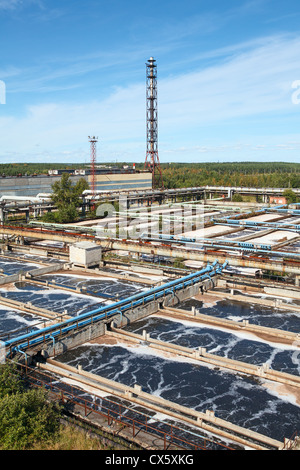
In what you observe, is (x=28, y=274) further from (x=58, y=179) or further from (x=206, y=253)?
(x=58, y=179)

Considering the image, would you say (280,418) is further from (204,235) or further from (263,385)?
(204,235)

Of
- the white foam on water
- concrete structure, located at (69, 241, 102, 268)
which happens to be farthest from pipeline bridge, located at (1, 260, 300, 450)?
concrete structure, located at (69, 241, 102, 268)

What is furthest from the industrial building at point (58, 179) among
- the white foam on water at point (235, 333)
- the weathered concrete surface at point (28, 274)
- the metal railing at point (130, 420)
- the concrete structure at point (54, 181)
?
the metal railing at point (130, 420)

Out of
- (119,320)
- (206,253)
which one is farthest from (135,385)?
(206,253)

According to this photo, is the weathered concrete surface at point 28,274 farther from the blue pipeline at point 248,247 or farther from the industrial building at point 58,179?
the industrial building at point 58,179

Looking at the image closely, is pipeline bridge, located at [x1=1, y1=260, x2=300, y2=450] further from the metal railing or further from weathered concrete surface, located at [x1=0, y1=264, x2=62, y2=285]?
weathered concrete surface, located at [x1=0, y1=264, x2=62, y2=285]
